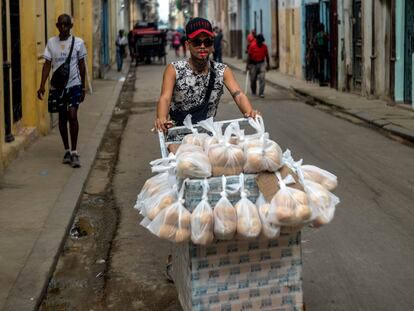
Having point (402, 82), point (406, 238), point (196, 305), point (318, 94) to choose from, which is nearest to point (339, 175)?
point (406, 238)

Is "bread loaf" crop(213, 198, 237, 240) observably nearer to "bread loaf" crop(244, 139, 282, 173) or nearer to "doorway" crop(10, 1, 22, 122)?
"bread loaf" crop(244, 139, 282, 173)

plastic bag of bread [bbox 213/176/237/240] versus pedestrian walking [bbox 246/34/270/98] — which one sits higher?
pedestrian walking [bbox 246/34/270/98]

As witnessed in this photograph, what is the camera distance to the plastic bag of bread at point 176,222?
3.73 metres

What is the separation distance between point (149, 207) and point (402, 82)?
1391cm

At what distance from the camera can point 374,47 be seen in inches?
727

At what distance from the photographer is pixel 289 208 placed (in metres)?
3.67

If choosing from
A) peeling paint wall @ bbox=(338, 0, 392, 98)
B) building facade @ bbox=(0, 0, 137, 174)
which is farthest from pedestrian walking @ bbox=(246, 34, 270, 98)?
building facade @ bbox=(0, 0, 137, 174)

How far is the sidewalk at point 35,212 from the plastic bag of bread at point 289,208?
6.35 ft

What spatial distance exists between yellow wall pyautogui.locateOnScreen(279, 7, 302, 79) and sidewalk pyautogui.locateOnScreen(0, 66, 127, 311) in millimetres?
16487

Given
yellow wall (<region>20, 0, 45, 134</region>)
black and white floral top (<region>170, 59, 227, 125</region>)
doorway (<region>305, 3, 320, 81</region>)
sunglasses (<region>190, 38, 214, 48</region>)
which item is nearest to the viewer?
sunglasses (<region>190, 38, 214, 48</region>)

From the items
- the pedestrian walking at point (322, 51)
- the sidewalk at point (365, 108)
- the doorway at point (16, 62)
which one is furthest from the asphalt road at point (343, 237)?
the pedestrian walking at point (322, 51)

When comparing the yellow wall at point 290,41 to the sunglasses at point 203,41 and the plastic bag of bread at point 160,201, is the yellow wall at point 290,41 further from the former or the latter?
the plastic bag of bread at point 160,201

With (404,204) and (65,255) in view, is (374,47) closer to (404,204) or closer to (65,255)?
(404,204)

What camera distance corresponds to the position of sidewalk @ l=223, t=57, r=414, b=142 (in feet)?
43.9
